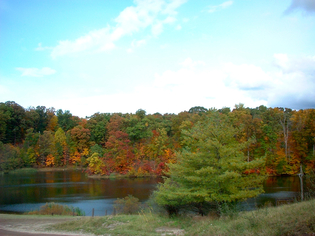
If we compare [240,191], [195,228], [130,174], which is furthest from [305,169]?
[195,228]

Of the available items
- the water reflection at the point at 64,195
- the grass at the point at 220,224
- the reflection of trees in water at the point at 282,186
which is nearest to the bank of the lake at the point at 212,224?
the grass at the point at 220,224

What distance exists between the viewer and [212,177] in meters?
11.3

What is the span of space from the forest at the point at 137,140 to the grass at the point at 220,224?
1657 cm

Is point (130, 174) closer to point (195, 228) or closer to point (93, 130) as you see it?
point (93, 130)

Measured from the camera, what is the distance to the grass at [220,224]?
639 cm

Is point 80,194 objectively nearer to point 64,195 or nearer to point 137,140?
point 64,195

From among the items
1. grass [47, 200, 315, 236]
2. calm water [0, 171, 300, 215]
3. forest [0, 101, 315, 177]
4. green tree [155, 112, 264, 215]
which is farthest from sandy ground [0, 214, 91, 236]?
forest [0, 101, 315, 177]

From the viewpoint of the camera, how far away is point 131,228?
1034cm

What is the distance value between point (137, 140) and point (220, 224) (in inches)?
1707

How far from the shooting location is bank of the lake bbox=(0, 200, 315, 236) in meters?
6.42

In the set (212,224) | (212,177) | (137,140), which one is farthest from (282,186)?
(212,224)

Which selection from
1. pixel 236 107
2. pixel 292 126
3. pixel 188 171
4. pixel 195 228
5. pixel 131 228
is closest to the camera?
pixel 195 228

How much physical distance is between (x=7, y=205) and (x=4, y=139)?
45069 mm

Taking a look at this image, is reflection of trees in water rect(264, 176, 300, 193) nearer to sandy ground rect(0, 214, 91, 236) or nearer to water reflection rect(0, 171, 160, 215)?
water reflection rect(0, 171, 160, 215)
